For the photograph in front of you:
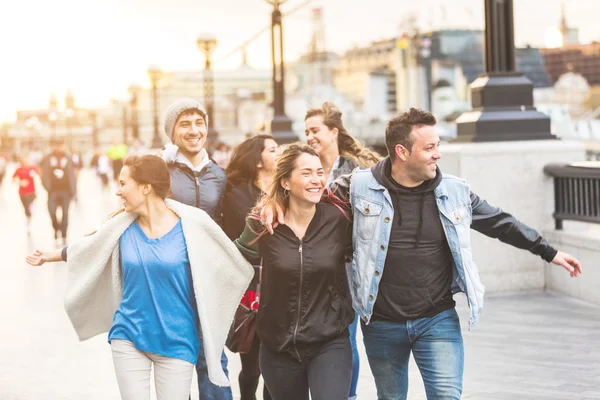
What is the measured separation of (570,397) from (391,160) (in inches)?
93.3

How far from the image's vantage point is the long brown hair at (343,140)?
6.41m

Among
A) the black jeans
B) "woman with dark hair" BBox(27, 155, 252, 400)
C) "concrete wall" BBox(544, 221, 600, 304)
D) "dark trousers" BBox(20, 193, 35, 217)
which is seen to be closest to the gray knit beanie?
"woman with dark hair" BBox(27, 155, 252, 400)

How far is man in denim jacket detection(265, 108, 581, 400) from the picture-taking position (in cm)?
445

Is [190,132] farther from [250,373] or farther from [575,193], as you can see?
[575,193]

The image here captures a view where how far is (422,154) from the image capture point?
175 inches

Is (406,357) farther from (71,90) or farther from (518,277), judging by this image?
(71,90)

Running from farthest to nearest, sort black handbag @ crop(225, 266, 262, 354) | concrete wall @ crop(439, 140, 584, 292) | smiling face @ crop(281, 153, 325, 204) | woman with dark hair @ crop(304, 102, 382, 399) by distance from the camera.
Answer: concrete wall @ crop(439, 140, 584, 292)
woman with dark hair @ crop(304, 102, 382, 399)
black handbag @ crop(225, 266, 262, 354)
smiling face @ crop(281, 153, 325, 204)

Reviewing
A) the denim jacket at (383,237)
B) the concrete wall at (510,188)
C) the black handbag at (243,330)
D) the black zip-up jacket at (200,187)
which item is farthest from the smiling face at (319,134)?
the concrete wall at (510,188)

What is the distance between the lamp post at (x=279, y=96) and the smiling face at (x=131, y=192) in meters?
14.1

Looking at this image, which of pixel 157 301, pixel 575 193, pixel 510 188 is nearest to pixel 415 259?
pixel 157 301

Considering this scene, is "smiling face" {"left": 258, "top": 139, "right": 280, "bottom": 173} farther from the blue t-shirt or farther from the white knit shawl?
the blue t-shirt

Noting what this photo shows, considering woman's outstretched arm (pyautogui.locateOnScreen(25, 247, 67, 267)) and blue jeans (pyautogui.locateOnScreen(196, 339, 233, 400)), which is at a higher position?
woman's outstretched arm (pyautogui.locateOnScreen(25, 247, 67, 267))

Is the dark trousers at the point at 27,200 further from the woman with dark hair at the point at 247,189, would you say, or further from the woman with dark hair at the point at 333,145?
the woman with dark hair at the point at 247,189

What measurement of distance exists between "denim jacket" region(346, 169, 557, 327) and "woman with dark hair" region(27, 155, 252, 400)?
1.93 ft
